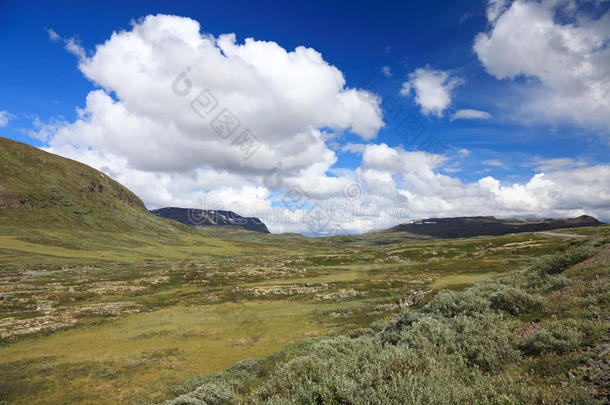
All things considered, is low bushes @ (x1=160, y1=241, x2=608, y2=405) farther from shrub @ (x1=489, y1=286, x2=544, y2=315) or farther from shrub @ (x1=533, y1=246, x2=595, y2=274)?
shrub @ (x1=533, y1=246, x2=595, y2=274)

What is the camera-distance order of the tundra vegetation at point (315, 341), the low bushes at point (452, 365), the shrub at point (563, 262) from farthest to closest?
the shrub at point (563, 262)
the tundra vegetation at point (315, 341)
the low bushes at point (452, 365)

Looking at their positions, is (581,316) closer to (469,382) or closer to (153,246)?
(469,382)

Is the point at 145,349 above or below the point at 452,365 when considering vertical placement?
below

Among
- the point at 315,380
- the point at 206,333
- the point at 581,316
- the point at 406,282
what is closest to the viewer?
the point at 315,380

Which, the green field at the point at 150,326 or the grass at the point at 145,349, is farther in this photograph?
the green field at the point at 150,326

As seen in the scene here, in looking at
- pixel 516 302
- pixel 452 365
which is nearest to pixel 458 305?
pixel 516 302

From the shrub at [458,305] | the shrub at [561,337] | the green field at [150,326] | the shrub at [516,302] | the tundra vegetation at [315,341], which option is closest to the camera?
the tundra vegetation at [315,341]

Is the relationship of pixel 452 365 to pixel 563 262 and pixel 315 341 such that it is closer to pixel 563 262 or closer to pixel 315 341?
pixel 315 341

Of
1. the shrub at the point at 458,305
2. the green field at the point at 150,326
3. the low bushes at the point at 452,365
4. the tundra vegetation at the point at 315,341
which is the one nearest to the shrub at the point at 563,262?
the tundra vegetation at the point at 315,341

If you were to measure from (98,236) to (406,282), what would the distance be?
212m

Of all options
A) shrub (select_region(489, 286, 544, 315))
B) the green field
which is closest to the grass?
the green field

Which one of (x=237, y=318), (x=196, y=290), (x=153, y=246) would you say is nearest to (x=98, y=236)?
(x=153, y=246)

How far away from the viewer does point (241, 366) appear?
20219mm

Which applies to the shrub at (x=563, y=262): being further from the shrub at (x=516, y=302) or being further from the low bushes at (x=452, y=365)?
the shrub at (x=516, y=302)
